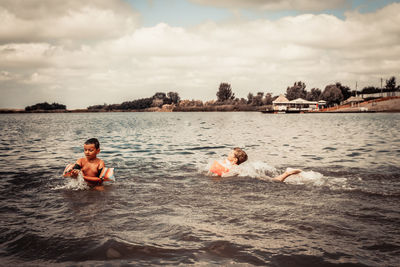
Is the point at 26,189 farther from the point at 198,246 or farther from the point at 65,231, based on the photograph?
the point at 198,246

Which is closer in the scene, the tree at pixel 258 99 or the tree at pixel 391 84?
the tree at pixel 391 84

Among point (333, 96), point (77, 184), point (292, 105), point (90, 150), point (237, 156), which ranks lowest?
point (77, 184)

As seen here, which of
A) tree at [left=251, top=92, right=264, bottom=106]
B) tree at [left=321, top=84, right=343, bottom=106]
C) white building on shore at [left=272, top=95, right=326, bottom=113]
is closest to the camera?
white building on shore at [left=272, top=95, right=326, bottom=113]

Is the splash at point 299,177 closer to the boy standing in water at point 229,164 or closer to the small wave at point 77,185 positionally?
the boy standing in water at point 229,164

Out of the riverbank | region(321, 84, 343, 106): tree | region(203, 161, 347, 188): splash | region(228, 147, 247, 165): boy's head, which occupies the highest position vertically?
region(321, 84, 343, 106): tree

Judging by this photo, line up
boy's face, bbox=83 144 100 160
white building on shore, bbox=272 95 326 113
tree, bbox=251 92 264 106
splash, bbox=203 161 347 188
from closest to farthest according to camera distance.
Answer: boy's face, bbox=83 144 100 160 → splash, bbox=203 161 347 188 → white building on shore, bbox=272 95 326 113 → tree, bbox=251 92 264 106

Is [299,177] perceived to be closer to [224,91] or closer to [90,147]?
[90,147]

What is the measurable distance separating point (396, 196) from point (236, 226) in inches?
189

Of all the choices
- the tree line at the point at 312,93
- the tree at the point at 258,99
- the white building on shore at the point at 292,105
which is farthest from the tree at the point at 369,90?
the tree at the point at 258,99

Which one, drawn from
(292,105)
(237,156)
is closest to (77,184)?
(237,156)

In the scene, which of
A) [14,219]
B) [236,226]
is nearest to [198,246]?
[236,226]

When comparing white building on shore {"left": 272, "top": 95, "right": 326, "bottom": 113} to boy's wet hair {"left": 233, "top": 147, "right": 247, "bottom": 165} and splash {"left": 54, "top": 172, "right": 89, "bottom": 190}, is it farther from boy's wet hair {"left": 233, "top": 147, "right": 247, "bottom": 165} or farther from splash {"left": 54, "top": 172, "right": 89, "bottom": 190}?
splash {"left": 54, "top": 172, "right": 89, "bottom": 190}

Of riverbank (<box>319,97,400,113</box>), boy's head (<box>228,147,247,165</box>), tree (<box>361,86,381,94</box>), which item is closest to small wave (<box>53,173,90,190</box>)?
boy's head (<box>228,147,247,165</box>)

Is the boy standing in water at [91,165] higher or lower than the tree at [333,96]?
lower
